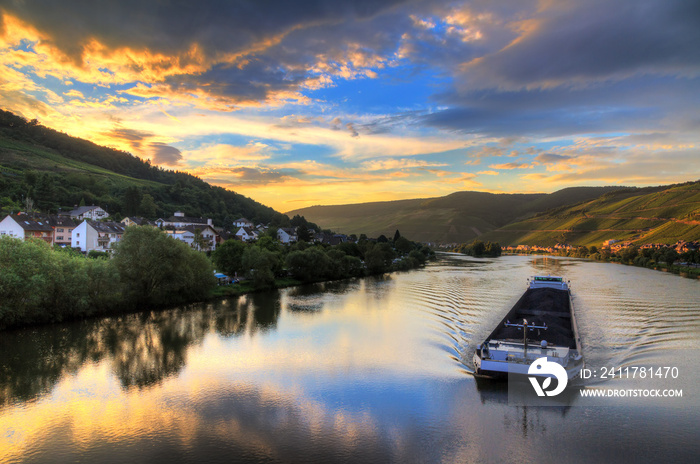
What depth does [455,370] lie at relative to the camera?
1648cm

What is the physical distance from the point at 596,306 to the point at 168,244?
33.8 m

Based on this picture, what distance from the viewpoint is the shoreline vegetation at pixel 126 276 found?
829 inches

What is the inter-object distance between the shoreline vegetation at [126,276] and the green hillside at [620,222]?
265 ft

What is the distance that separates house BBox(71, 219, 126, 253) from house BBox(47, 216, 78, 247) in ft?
4.90

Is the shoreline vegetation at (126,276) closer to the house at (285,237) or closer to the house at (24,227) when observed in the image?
the house at (24,227)

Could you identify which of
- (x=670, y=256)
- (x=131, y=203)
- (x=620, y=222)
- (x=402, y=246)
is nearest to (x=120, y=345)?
(x=402, y=246)

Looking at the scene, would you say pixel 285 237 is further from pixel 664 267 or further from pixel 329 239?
pixel 664 267

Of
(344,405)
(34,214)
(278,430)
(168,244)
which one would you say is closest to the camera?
(278,430)

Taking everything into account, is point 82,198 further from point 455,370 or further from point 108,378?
point 455,370

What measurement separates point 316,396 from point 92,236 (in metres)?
48.1

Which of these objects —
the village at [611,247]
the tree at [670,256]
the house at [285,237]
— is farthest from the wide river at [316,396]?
the village at [611,247]

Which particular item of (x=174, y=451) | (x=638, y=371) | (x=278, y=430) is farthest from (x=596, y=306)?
(x=174, y=451)

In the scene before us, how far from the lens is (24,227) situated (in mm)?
43875

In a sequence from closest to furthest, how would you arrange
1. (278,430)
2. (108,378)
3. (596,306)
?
(278,430) < (108,378) < (596,306)
